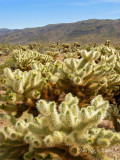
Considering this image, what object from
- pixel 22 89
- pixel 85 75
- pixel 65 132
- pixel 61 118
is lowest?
pixel 65 132

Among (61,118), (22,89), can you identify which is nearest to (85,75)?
(22,89)

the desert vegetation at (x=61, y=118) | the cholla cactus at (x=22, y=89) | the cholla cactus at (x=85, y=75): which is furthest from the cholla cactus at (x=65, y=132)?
the cholla cactus at (x=85, y=75)

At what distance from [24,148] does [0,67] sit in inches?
394

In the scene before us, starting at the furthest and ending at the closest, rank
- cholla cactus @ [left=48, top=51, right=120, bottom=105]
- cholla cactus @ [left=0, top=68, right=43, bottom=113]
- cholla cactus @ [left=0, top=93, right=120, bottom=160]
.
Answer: cholla cactus @ [left=48, top=51, right=120, bottom=105]
cholla cactus @ [left=0, top=68, right=43, bottom=113]
cholla cactus @ [left=0, top=93, right=120, bottom=160]

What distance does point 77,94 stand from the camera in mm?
3863

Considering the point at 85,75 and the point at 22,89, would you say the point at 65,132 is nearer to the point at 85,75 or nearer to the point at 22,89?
the point at 22,89

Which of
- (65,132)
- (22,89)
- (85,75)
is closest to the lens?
(65,132)

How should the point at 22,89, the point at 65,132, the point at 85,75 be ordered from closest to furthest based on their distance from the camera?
the point at 65,132 < the point at 22,89 < the point at 85,75

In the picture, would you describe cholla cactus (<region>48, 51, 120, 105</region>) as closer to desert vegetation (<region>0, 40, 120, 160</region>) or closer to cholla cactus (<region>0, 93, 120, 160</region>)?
desert vegetation (<region>0, 40, 120, 160</region>)

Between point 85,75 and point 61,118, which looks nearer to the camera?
point 61,118

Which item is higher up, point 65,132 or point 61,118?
point 61,118

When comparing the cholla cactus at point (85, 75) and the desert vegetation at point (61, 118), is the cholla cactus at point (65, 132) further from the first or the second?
the cholla cactus at point (85, 75)

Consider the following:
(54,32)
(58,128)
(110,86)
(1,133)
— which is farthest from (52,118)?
(54,32)

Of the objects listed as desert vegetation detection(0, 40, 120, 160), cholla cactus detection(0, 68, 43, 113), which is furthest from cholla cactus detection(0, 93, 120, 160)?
cholla cactus detection(0, 68, 43, 113)
